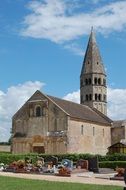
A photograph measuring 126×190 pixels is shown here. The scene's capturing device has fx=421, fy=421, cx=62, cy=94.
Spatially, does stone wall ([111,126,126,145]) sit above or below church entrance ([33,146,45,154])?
above

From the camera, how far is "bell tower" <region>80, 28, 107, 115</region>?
76.8 metres

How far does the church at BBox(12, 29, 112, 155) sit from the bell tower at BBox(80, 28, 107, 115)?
7723mm

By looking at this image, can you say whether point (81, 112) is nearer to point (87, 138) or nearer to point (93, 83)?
point (87, 138)

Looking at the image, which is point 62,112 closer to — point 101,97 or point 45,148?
point 45,148

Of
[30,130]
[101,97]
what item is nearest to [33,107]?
[30,130]

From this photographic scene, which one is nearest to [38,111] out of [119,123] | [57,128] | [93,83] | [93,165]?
[57,128]

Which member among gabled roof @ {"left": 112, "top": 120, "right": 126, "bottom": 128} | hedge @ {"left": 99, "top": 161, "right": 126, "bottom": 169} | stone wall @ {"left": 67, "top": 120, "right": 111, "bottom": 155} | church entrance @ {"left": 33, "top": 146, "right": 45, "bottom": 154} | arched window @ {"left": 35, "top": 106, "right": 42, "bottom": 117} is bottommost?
hedge @ {"left": 99, "top": 161, "right": 126, "bottom": 169}

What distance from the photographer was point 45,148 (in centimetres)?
5850

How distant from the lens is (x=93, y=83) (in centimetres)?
7694

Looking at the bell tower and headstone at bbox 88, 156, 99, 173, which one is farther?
the bell tower

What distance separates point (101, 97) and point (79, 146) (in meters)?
20.8

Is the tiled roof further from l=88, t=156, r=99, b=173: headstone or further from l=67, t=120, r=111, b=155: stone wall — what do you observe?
l=88, t=156, r=99, b=173: headstone

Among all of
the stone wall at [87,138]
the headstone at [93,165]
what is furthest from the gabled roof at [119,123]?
the headstone at [93,165]

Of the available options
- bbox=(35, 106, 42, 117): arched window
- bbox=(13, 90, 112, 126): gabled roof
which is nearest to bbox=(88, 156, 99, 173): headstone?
bbox=(13, 90, 112, 126): gabled roof
